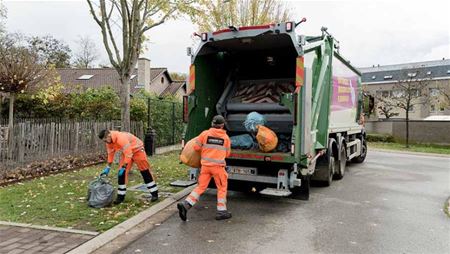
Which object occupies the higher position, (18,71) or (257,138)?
(18,71)

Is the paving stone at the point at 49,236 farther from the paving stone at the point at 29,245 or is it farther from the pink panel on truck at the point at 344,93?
the pink panel on truck at the point at 344,93

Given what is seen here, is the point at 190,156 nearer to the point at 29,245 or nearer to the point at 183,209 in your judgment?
the point at 183,209

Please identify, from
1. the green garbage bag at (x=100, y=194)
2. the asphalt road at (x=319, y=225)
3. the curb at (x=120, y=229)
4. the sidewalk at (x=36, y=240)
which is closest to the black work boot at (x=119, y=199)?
the green garbage bag at (x=100, y=194)

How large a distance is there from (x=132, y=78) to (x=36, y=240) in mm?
27680

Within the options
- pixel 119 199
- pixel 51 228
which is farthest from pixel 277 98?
pixel 51 228

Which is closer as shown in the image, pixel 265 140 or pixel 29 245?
pixel 29 245

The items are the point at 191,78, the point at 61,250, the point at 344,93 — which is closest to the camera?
the point at 61,250

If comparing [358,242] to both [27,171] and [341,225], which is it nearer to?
[341,225]

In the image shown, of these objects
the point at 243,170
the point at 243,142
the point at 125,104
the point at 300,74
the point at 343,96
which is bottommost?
the point at 243,170

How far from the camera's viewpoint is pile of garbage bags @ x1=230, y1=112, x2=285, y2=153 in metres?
6.26

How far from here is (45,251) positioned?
13.5ft

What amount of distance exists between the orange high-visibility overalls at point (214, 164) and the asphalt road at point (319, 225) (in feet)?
1.14

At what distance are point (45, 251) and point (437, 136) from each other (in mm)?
24313

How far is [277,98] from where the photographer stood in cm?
753
